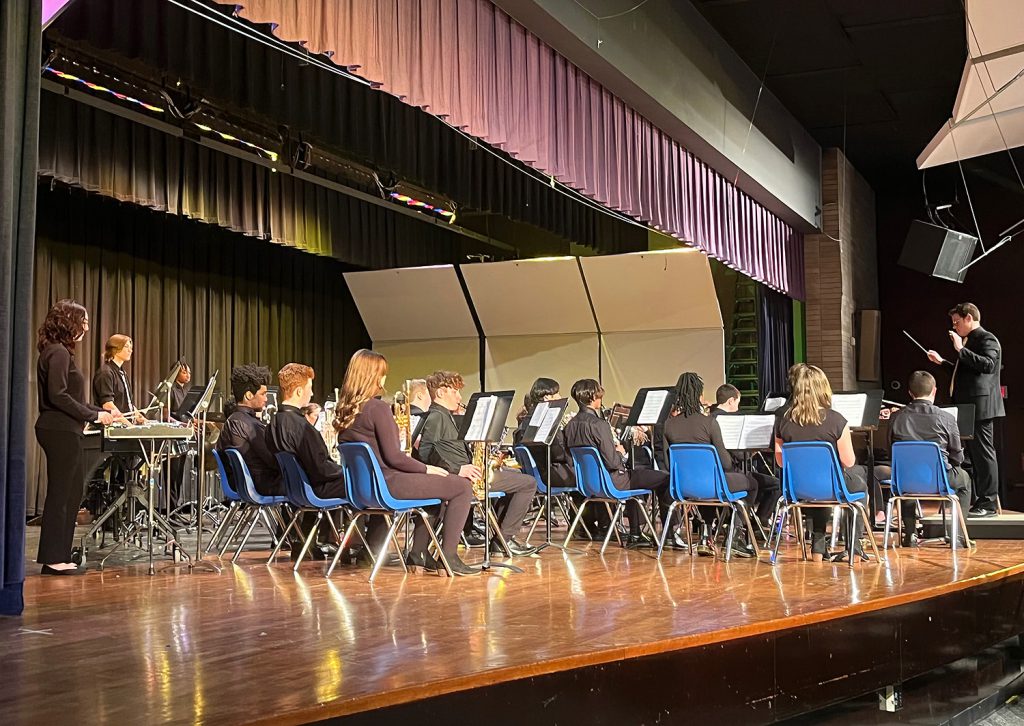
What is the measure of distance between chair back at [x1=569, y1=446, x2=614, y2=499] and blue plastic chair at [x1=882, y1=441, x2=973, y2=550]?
1.91m

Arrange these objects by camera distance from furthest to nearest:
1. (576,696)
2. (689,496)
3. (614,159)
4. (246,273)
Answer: (246,273), (614,159), (689,496), (576,696)

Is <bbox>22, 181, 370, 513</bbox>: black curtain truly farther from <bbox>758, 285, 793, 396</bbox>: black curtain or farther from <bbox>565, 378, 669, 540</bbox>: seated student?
<bbox>758, 285, 793, 396</bbox>: black curtain

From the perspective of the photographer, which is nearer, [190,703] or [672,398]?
[190,703]

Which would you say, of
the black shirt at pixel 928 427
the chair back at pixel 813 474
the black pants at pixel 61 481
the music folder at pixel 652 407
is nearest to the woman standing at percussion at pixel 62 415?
the black pants at pixel 61 481

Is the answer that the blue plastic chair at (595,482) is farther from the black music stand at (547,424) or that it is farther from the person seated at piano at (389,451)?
the person seated at piano at (389,451)

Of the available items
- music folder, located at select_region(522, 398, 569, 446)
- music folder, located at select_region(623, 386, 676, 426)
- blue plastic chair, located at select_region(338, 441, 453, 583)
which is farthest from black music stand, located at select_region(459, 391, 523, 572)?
music folder, located at select_region(623, 386, 676, 426)

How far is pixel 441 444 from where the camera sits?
650 cm

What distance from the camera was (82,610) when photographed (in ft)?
14.6

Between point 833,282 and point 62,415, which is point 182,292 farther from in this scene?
point 833,282

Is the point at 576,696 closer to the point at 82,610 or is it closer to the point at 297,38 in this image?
the point at 82,610

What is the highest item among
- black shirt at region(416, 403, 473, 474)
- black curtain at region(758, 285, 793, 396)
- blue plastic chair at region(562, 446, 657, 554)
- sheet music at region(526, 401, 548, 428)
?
black curtain at region(758, 285, 793, 396)

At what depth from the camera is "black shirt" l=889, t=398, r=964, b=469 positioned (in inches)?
278

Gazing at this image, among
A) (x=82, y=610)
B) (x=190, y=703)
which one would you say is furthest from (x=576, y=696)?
(x=82, y=610)

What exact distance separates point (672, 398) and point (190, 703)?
5.35 metres
